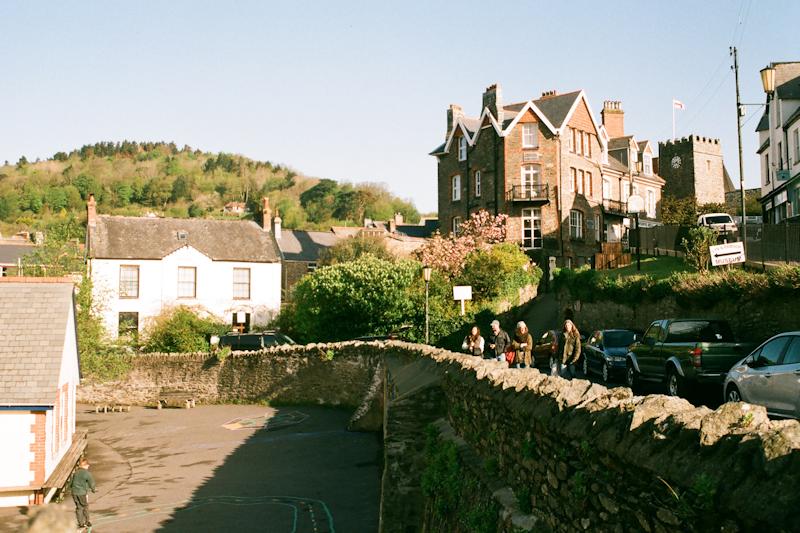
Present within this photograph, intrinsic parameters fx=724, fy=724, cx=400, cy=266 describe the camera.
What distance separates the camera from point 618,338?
22922 millimetres

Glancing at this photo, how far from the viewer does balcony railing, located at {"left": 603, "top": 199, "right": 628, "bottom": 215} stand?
5434 cm

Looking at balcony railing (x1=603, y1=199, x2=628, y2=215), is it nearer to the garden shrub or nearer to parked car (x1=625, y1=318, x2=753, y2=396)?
the garden shrub

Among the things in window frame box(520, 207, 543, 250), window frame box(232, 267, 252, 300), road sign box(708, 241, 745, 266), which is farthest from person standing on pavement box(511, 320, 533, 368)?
window frame box(232, 267, 252, 300)

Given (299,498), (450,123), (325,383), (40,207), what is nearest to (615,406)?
(299,498)

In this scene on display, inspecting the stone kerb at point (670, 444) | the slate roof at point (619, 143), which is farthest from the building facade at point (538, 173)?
the stone kerb at point (670, 444)

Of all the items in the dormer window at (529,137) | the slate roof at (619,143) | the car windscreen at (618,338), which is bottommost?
the car windscreen at (618,338)

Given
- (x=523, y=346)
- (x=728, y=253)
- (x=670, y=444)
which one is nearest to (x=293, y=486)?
(x=523, y=346)

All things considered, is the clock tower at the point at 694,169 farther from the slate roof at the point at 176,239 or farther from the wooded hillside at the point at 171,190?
the wooded hillside at the point at 171,190

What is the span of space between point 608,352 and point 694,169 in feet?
195

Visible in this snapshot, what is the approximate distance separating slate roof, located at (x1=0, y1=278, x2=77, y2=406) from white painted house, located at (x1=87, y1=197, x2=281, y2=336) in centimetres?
1909

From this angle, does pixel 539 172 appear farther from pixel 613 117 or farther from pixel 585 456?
pixel 585 456

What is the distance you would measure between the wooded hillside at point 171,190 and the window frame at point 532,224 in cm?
7072

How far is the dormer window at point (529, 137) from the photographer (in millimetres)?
49562

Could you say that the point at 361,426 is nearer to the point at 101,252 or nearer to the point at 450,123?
the point at 101,252
